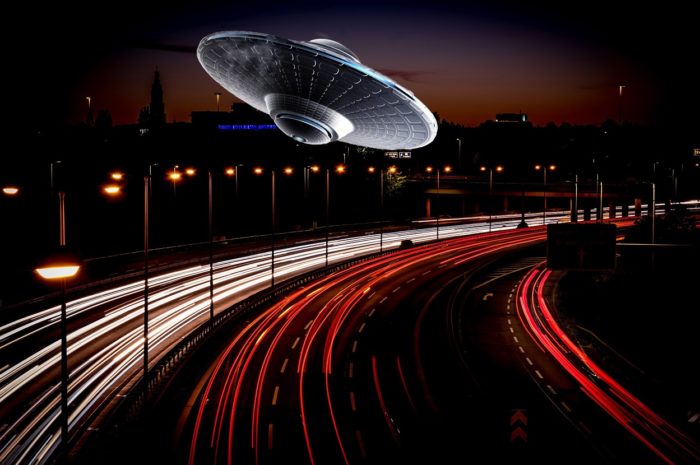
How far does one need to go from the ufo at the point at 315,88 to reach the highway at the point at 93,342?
13.9 meters

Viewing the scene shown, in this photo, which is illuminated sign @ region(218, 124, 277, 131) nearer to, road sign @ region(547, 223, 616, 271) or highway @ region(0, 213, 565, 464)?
highway @ region(0, 213, 565, 464)

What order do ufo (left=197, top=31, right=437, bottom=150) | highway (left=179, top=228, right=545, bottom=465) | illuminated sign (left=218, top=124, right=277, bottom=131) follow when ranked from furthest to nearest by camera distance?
illuminated sign (left=218, top=124, right=277, bottom=131) → ufo (left=197, top=31, right=437, bottom=150) → highway (left=179, top=228, right=545, bottom=465)

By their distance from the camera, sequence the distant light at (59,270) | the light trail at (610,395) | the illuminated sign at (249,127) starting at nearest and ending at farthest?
1. the distant light at (59,270)
2. the light trail at (610,395)
3. the illuminated sign at (249,127)

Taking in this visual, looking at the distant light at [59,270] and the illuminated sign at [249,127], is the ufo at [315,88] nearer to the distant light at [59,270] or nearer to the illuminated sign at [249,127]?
the distant light at [59,270]

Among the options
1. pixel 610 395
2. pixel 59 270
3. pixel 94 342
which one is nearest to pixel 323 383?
pixel 610 395

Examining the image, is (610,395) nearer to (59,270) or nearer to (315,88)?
(59,270)

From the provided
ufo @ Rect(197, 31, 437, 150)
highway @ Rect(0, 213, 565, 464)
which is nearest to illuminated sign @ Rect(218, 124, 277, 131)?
ufo @ Rect(197, 31, 437, 150)

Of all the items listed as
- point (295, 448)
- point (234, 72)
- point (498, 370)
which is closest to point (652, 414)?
point (498, 370)

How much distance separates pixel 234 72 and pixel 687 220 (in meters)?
55.3

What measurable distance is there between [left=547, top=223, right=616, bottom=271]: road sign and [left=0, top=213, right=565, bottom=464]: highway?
760 inches

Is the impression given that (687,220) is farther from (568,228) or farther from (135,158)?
(135,158)

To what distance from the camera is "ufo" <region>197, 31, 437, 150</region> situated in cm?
3484

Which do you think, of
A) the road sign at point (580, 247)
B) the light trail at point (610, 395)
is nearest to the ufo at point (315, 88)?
the road sign at point (580, 247)

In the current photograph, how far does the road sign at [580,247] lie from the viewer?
80.8 ft
